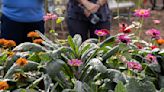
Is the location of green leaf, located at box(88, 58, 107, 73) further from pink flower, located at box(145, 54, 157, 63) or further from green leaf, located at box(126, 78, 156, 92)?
pink flower, located at box(145, 54, 157, 63)

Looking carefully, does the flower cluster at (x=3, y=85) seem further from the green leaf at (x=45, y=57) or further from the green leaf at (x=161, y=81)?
the green leaf at (x=161, y=81)

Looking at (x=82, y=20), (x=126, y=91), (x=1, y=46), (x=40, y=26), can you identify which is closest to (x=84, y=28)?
(x=82, y=20)

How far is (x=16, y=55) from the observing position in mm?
2654

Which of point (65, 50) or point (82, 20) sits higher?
point (65, 50)

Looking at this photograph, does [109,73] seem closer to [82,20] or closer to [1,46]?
[1,46]

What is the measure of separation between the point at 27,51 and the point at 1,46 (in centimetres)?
21

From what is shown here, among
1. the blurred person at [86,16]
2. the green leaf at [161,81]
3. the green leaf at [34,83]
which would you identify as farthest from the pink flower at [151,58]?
the blurred person at [86,16]

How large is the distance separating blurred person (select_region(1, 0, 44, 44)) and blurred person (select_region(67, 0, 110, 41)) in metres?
0.40

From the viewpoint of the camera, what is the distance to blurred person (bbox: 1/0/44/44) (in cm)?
374

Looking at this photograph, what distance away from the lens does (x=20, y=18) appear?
12.4 feet

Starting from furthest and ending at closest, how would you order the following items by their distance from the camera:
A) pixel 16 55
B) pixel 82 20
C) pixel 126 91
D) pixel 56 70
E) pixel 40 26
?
pixel 82 20 < pixel 40 26 < pixel 16 55 < pixel 56 70 < pixel 126 91

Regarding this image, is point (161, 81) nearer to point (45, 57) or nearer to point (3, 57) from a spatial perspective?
point (45, 57)

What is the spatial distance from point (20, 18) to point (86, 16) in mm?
653

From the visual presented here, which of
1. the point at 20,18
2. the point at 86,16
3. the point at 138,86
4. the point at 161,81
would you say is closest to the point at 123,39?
the point at 161,81
